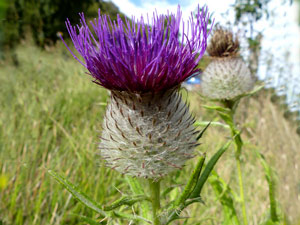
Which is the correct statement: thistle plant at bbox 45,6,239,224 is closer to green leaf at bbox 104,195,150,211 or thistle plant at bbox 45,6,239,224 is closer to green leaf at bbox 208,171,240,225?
green leaf at bbox 104,195,150,211

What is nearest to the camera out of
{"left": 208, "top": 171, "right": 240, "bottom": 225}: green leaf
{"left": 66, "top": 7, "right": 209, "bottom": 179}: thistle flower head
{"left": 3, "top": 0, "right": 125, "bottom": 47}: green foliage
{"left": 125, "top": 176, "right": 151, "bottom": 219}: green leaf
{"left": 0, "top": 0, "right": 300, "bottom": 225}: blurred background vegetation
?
{"left": 66, "top": 7, "right": 209, "bottom": 179}: thistle flower head

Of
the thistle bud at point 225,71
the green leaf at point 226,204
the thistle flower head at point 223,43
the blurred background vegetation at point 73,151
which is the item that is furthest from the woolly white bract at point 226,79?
the green leaf at point 226,204

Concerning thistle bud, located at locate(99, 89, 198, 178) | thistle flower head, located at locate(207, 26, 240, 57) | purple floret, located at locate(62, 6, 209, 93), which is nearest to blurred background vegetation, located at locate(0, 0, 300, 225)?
thistle bud, located at locate(99, 89, 198, 178)

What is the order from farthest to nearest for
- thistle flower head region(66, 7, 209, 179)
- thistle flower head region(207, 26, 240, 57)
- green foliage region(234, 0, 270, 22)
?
green foliage region(234, 0, 270, 22) < thistle flower head region(207, 26, 240, 57) < thistle flower head region(66, 7, 209, 179)

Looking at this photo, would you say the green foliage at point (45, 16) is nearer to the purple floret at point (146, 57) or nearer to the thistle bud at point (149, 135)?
the purple floret at point (146, 57)

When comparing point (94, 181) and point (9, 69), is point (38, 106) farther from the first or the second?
point (9, 69)

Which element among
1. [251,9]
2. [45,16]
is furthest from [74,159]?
[45,16]
